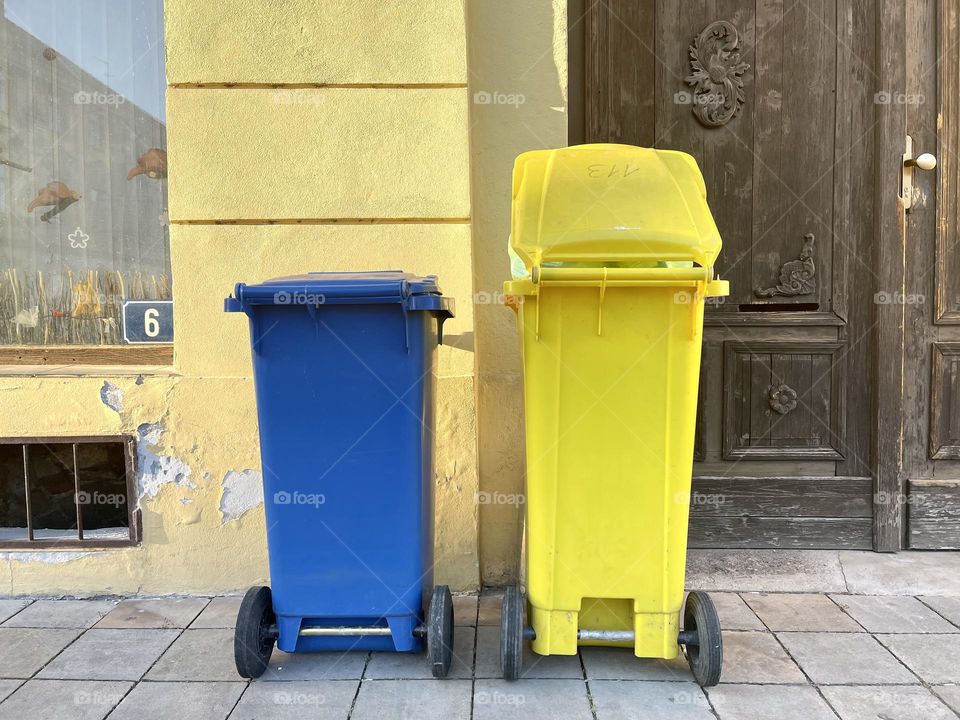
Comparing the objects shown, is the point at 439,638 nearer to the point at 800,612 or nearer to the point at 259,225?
the point at 800,612

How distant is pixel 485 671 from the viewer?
2.40 meters

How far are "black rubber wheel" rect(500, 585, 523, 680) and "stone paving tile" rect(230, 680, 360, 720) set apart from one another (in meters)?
0.52

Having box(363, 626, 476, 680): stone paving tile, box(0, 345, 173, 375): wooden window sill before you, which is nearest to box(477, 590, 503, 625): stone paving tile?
box(363, 626, 476, 680): stone paving tile

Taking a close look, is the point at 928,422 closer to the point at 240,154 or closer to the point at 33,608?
the point at 240,154

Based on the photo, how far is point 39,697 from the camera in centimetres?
229

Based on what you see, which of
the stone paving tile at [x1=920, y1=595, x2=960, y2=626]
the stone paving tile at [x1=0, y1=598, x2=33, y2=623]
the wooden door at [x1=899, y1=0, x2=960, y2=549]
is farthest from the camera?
the wooden door at [x1=899, y1=0, x2=960, y2=549]

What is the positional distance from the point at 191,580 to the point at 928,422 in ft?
12.0

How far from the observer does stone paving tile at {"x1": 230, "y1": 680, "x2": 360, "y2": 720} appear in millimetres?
2163

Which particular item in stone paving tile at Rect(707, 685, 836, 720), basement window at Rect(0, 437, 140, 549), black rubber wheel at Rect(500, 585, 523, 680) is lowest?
stone paving tile at Rect(707, 685, 836, 720)

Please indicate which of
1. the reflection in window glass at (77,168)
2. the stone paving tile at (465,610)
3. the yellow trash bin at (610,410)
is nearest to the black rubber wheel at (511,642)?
the yellow trash bin at (610,410)

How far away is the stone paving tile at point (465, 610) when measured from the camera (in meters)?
2.83

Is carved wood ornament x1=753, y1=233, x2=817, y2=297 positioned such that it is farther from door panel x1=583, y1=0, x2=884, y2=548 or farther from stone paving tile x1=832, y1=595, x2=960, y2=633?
stone paving tile x1=832, y1=595, x2=960, y2=633

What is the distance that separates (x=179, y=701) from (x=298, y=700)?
40 centimetres

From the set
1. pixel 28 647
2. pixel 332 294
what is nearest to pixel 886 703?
pixel 332 294
